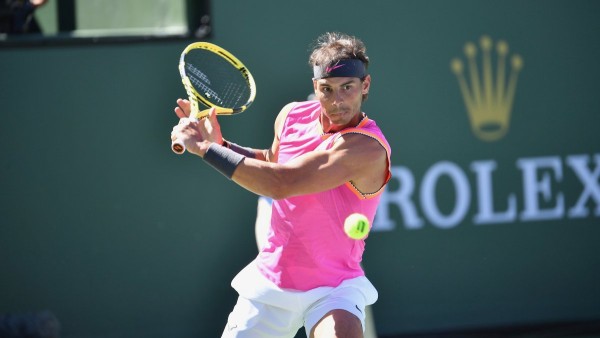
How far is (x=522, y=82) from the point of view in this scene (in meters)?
5.54

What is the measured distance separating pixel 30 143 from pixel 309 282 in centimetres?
211

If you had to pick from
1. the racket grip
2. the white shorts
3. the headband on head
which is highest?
the headband on head

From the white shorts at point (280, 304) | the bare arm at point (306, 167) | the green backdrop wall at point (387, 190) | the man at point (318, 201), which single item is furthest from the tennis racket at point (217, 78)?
the green backdrop wall at point (387, 190)

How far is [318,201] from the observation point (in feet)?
11.9

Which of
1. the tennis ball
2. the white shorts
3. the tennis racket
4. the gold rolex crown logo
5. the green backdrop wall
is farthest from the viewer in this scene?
the gold rolex crown logo

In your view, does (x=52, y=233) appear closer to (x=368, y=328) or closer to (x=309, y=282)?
(x=368, y=328)

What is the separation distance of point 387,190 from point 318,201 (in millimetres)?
1868

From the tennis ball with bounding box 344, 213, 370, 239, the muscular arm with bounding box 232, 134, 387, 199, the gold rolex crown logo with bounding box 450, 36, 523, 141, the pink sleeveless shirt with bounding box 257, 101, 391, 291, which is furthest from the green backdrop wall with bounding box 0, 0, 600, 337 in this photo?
the tennis ball with bounding box 344, 213, 370, 239

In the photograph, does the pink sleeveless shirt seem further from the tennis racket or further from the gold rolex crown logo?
the gold rolex crown logo

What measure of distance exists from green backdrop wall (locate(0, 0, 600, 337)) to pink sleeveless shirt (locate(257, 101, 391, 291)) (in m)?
1.66

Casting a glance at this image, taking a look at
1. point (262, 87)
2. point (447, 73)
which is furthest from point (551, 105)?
point (262, 87)

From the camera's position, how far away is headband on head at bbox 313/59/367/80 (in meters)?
3.61

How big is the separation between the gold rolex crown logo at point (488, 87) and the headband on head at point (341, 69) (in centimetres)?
192

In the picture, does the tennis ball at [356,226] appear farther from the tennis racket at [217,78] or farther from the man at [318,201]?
the tennis racket at [217,78]
